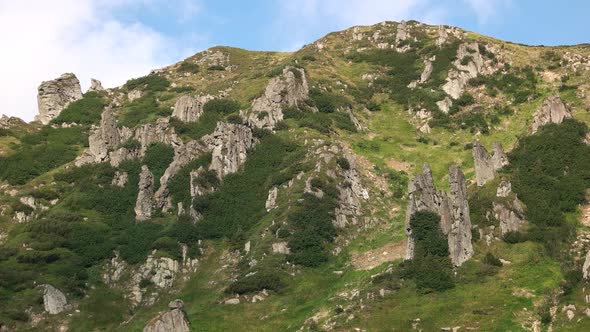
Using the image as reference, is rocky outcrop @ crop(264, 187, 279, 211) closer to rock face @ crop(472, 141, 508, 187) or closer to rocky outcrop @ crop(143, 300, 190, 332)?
rock face @ crop(472, 141, 508, 187)

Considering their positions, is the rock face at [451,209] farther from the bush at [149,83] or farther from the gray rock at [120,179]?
the bush at [149,83]

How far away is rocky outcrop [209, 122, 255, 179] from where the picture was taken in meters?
88.5

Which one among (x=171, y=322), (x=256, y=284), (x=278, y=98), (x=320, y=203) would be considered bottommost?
(x=171, y=322)

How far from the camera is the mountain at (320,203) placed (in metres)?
59.6

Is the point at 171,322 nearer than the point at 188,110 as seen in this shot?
Yes

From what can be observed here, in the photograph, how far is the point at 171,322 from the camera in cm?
5712

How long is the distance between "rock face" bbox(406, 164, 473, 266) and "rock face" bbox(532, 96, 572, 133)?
22.4 meters

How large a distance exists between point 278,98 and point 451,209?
43.8 metres

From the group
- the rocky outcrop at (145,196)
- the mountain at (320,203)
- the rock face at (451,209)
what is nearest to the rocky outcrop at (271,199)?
the mountain at (320,203)

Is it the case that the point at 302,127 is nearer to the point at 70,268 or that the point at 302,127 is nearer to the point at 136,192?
the point at 136,192

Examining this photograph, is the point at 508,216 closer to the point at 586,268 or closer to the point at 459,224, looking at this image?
the point at 459,224

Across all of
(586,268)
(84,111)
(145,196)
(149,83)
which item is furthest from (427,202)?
(149,83)

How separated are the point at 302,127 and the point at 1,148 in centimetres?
5126

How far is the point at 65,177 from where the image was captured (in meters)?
96.8
